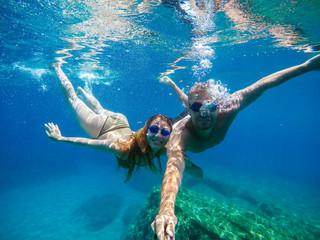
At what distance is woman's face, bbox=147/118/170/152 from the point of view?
3703 mm

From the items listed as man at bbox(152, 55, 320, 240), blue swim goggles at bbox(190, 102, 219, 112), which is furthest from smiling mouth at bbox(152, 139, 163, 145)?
blue swim goggles at bbox(190, 102, 219, 112)

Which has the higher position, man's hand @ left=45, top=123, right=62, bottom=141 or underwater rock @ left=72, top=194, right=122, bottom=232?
man's hand @ left=45, top=123, right=62, bottom=141

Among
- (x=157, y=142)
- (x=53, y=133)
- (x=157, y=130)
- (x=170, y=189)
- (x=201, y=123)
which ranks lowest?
(x=170, y=189)

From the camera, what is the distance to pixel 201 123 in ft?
11.2

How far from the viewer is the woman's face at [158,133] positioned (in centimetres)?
370

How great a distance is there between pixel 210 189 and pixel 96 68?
60.8 feet

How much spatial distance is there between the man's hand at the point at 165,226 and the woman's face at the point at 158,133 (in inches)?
85.7

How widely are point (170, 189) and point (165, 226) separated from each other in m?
0.66

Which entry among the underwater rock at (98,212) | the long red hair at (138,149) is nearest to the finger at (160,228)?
the long red hair at (138,149)

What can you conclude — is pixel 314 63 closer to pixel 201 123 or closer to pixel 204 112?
pixel 204 112

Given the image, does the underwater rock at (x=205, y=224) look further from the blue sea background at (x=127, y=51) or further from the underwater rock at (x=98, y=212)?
the underwater rock at (x=98, y=212)

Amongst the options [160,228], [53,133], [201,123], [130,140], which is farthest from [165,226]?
[53,133]

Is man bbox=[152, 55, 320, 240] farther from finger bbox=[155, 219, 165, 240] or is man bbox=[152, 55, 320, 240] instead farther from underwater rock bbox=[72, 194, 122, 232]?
underwater rock bbox=[72, 194, 122, 232]

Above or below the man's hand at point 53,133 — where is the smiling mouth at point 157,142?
below
